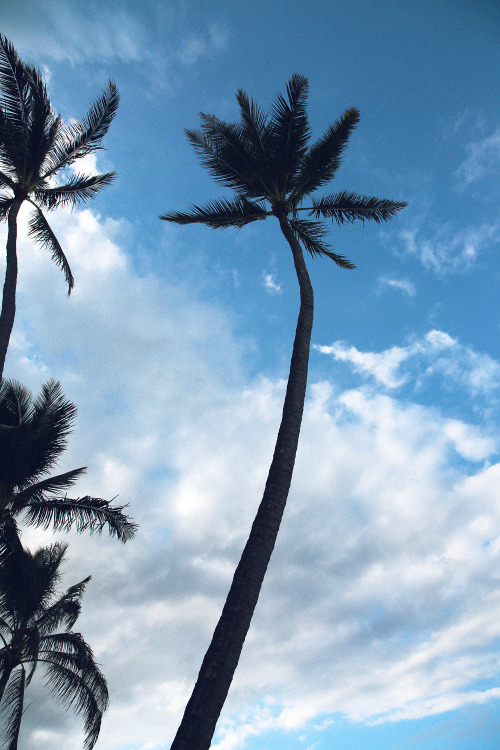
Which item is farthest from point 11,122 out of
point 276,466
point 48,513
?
point 276,466

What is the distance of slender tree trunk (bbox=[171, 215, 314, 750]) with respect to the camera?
553cm

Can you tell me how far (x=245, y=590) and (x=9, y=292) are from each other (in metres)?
10.7

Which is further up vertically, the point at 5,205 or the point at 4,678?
the point at 5,205

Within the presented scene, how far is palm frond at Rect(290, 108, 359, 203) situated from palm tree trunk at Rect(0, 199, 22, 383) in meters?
7.74

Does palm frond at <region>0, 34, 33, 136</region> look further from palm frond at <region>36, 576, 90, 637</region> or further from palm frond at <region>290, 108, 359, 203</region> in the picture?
palm frond at <region>36, 576, 90, 637</region>

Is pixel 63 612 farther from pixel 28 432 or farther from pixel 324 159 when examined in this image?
pixel 324 159

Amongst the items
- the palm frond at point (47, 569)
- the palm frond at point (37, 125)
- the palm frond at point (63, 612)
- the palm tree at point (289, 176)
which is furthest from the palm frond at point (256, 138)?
the palm frond at point (63, 612)

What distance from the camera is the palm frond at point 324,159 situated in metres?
13.4

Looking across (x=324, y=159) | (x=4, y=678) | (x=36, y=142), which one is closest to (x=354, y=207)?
(x=324, y=159)

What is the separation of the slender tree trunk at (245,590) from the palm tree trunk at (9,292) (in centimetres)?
764

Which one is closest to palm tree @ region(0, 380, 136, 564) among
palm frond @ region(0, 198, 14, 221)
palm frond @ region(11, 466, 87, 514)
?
palm frond @ region(11, 466, 87, 514)

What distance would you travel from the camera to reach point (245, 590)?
660 centimetres

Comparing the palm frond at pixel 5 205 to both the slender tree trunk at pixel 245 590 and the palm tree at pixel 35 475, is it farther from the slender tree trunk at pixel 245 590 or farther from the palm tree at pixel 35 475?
the slender tree trunk at pixel 245 590

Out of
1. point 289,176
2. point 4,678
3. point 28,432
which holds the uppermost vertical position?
point 289,176
